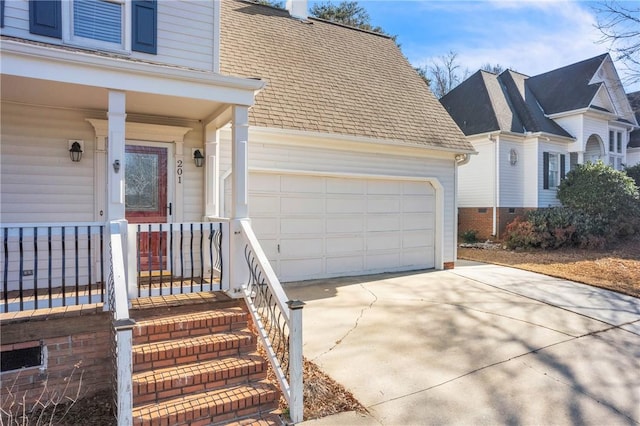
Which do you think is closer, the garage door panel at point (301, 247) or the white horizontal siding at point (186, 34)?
the white horizontal siding at point (186, 34)

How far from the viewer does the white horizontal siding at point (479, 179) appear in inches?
597

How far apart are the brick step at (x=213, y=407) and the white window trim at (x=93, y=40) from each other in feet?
16.2

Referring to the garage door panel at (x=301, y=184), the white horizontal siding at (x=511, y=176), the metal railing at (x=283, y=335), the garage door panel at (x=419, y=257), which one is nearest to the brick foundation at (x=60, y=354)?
the metal railing at (x=283, y=335)

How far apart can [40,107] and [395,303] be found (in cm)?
610

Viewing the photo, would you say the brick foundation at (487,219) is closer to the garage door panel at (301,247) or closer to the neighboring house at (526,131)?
the neighboring house at (526,131)

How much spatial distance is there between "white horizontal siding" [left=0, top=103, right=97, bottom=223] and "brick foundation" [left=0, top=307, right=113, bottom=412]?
1.93 meters

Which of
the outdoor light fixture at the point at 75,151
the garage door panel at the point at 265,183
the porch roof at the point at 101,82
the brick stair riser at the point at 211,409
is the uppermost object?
A: the porch roof at the point at 101,82

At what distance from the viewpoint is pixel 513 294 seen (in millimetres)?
7426

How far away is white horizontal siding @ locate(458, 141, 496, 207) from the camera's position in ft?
49.7

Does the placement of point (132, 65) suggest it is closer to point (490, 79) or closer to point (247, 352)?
point (247, 352)

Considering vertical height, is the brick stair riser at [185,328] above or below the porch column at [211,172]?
below

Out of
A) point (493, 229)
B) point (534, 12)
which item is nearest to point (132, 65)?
point (534, 12)

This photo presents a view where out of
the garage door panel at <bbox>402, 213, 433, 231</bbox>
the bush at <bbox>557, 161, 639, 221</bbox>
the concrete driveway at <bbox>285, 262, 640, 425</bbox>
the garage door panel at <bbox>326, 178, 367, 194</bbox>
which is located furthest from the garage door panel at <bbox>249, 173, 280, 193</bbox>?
the bush at <bbox>557, 161, 639, 221</bbox>

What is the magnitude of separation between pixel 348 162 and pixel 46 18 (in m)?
5.62
